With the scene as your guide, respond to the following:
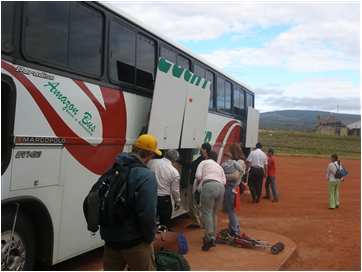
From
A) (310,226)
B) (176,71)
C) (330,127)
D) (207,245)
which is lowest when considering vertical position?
(310,226)

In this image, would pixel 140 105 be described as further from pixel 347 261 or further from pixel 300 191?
pixel 300 191

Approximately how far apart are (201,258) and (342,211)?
7540 millimetres

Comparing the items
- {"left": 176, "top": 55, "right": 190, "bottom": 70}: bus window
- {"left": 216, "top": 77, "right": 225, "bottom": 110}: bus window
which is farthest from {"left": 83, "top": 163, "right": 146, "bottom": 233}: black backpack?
{"left": 216, "top": 77, "right": 225, "bottom": 110}: bus window

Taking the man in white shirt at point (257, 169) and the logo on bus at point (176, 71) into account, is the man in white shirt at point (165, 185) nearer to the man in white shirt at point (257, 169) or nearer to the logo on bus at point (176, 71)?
the logo on bus at point (176, 71)

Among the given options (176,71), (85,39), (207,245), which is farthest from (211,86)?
(85,39)

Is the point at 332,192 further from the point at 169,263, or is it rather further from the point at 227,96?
the point at 169,263

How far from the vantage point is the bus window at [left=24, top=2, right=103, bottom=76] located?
5.60 metres

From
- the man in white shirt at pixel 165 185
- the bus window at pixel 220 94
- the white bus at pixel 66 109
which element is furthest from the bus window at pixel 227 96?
the man in white shirt at pixel 165 185

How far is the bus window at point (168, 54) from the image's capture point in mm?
9156

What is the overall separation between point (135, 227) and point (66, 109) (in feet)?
7.92

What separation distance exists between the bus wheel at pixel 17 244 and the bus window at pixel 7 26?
1786 millimetres

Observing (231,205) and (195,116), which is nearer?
(231,205)

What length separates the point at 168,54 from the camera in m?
9.46

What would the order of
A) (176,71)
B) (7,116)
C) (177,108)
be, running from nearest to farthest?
1. (7,116)
2. (176,71)
3. (177,108)
